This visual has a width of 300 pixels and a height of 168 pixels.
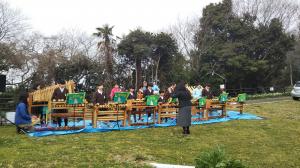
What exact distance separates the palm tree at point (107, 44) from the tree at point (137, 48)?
1044mm

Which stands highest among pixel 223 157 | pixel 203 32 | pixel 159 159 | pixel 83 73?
pixel 203 32

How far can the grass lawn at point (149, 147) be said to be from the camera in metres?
7.18

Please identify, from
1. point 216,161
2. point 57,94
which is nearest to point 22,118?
point 57,94

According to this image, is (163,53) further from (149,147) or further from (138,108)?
(149,147)

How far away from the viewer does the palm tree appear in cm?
3122

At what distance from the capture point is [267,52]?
1340 inches

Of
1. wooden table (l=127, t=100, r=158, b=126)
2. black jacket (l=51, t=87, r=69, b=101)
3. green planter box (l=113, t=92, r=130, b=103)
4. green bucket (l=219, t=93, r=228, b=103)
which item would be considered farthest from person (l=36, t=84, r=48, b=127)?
green bucket (l=219, t=93, r=228, b=103)

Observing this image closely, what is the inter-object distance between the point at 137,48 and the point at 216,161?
27.3m

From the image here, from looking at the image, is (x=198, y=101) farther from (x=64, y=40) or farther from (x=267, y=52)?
(x=64, y=40)

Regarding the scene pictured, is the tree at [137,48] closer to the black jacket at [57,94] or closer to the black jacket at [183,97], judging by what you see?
the black jacket at [57,94]

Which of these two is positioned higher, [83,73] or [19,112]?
[83,73]

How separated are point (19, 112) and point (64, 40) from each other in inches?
1122

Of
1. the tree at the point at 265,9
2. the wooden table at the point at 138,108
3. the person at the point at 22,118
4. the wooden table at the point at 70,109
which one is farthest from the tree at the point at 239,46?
the person at the point at 22,118

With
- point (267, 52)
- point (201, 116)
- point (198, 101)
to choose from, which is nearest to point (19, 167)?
point (198, 101)
